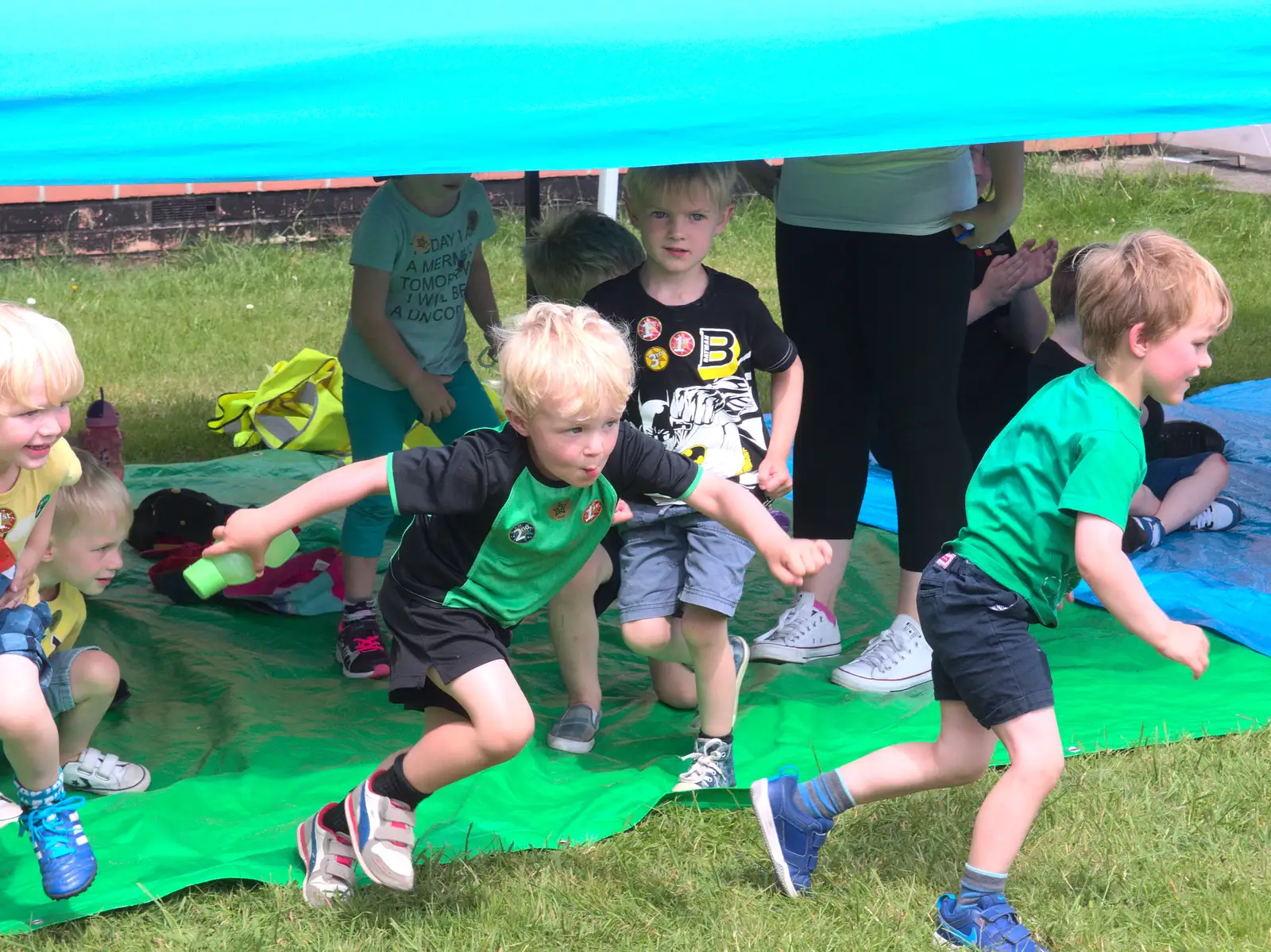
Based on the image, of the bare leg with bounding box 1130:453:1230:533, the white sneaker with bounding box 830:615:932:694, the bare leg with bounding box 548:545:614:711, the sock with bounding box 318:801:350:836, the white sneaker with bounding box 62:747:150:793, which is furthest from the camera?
the bare leg with bounding box 1130:453:1230:533

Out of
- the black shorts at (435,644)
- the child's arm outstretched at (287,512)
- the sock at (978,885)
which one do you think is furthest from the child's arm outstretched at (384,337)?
the sock at (978,885)

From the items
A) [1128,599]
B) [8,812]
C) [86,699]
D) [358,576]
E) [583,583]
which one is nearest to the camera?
[1128,599]

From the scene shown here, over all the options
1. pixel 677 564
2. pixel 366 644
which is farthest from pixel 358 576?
pixel 677 564

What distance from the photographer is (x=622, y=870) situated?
9.18ft

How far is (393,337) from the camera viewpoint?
3822 mm

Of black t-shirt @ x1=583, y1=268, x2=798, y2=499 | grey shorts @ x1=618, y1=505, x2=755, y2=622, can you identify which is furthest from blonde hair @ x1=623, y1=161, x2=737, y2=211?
grey shorts @ x1=618, y1=505, x2=755, y2=622

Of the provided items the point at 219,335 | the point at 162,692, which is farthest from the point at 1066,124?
the point at 219,335

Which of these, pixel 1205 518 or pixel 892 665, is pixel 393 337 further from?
pixel 1205 518

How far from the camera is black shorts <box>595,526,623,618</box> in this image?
361cm

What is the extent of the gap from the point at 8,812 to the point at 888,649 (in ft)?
6.58

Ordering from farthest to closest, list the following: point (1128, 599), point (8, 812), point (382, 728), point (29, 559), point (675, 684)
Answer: point (675, 684) < point (382, 728) < point (8, 812) < point (29, 559) < point (1128, 599)

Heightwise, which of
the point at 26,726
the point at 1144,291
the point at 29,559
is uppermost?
the point at 1144,291

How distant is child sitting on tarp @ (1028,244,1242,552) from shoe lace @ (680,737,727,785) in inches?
68.0

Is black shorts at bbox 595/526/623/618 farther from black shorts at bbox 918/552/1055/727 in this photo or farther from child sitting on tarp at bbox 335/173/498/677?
black shorts at bbox 918/552/1055/727
